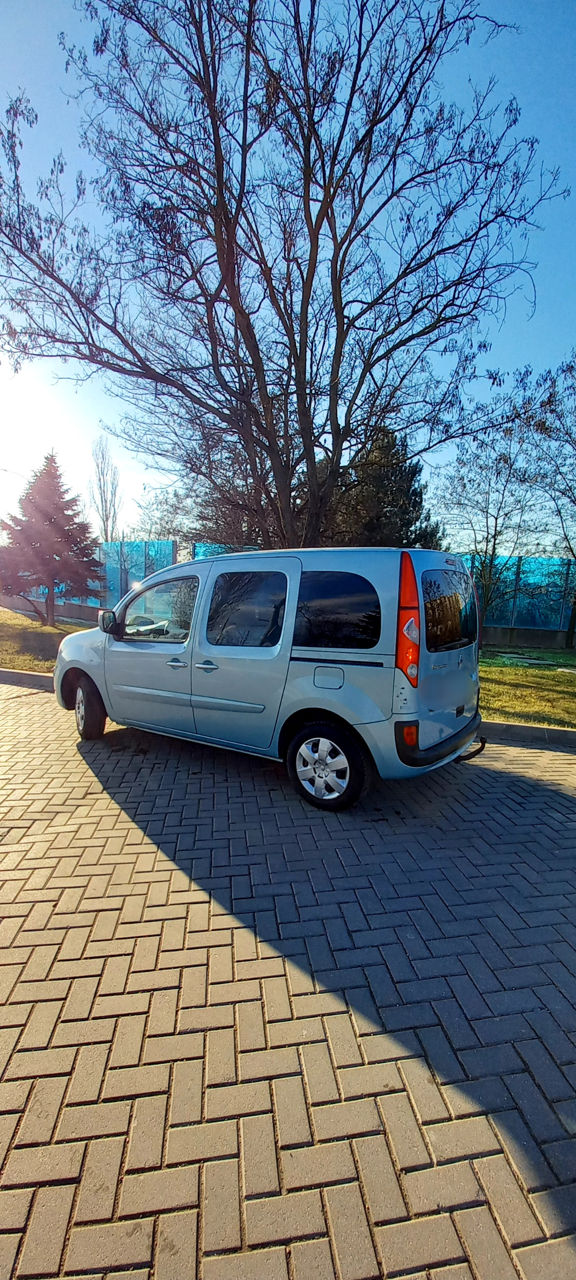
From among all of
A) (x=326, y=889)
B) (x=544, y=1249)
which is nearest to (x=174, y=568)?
(x=326, y=889)

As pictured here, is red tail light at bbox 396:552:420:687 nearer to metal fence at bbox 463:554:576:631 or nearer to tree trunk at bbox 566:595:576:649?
metal fence at bbox 463:554:576:631

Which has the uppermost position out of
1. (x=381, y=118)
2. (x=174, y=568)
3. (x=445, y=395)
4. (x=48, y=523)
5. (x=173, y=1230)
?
(x=381, y=118)

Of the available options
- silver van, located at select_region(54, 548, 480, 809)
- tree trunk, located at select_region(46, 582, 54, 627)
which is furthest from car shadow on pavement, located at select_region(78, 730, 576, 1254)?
tree trunk, located at select_region(46, 582, 54, 627)

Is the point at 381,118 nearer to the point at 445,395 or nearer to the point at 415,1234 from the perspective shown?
the point at 445,395

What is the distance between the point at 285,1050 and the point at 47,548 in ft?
60.5

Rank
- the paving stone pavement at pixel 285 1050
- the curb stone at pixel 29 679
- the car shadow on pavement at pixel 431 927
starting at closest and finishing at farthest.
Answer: the paving stone pavement at pixel 285 1050 < the car shadow on pavement at pixel 431 927 < the curb stone at pixel 29 679

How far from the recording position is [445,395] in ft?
33.3

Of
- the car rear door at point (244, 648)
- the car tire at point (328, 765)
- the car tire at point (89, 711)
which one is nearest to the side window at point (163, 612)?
the car rear door at point (244, 648)

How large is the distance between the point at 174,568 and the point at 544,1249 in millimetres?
4568

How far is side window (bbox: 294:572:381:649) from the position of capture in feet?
11.9

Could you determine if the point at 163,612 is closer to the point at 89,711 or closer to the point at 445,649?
the point at 89,711

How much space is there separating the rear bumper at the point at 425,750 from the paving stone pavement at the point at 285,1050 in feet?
1.68

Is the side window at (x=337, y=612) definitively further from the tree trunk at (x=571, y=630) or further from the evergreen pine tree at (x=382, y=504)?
the tree trunk at (x=571, y=630)

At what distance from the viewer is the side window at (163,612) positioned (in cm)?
472
